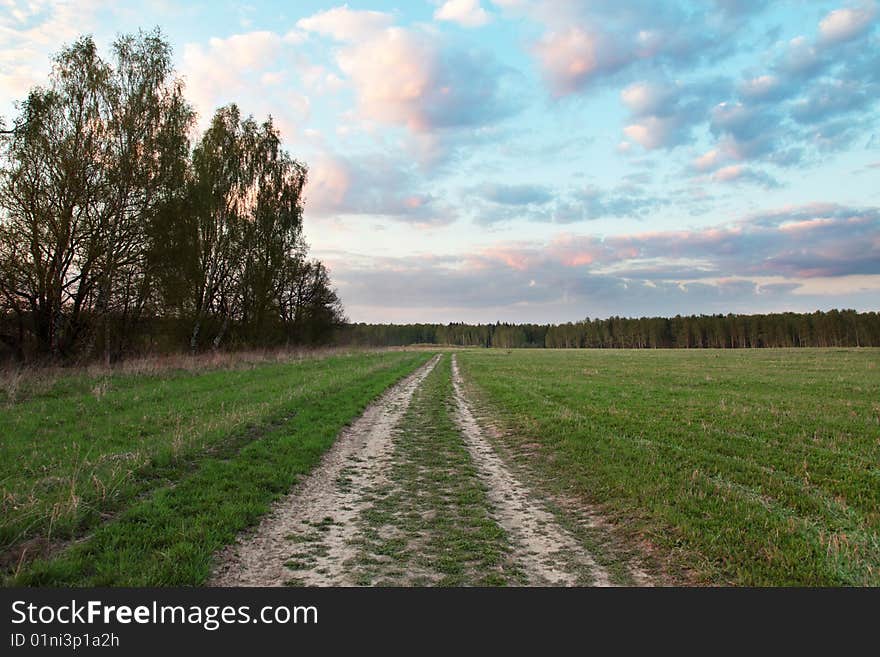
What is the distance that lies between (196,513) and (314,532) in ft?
6.00

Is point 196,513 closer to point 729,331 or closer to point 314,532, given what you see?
point 314,532

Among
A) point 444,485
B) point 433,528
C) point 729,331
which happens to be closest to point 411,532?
point 433,528

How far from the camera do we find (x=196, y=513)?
6.83 m

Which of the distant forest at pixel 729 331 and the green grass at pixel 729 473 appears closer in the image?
the green grass at pixel 729 473

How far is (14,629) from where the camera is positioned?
13.8 feet

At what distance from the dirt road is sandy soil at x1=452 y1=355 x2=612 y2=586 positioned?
15 millimetres

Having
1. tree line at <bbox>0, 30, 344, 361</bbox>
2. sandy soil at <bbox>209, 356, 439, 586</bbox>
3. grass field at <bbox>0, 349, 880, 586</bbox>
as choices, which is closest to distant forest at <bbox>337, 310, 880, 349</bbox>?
tree line at <bbox>0, 30, 344, 361</bbox>

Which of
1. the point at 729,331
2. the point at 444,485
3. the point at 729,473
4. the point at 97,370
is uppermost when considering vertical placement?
the point at 729,331

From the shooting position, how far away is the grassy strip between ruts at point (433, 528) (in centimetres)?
513

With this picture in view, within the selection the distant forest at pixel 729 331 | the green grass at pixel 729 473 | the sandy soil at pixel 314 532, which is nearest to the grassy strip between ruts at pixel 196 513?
the sandy soil at pixel 314 532

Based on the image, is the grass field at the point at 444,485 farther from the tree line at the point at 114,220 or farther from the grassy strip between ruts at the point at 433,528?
→ the tree line at the point at 114,220

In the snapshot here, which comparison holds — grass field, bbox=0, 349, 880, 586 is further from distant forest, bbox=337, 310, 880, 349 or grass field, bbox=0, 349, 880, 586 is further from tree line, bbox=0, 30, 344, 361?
distant forest, bbox=337, 310, 880, 349

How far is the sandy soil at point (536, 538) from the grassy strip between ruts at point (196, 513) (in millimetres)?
3522

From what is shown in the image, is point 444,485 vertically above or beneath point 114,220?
beneath
